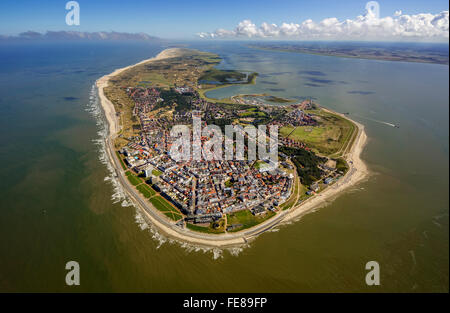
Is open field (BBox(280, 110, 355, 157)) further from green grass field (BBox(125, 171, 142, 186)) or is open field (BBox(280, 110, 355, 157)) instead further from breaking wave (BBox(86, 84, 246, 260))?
green grass field (BBox(125, 171, 142, 186))

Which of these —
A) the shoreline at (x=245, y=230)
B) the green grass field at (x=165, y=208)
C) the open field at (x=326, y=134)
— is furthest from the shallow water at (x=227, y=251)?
the open field at (x=326, y=134)

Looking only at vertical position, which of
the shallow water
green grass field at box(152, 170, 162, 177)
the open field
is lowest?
the shallow water

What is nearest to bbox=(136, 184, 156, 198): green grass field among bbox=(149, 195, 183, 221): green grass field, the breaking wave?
bbox=(149, 195, 183, 221): green grass field

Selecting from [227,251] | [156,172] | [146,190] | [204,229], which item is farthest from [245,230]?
[156,172]

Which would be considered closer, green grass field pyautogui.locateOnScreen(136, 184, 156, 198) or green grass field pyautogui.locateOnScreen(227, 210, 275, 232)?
green grass field pyautogui.locateOnScreen(227, 210, 275, 232)

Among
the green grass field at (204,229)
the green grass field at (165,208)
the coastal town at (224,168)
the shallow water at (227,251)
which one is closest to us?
the shallow water at (227,251)

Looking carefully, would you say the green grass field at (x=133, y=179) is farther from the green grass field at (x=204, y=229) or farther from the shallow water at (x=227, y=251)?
the green grass field at (x=204, y=229)

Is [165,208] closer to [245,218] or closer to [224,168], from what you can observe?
[245,218]

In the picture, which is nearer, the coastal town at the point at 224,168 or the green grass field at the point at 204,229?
the green grass field at the point at 204,229

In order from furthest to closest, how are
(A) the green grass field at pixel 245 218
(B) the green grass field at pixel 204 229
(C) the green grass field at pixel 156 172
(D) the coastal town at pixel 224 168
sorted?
1. (C) the green grass field at pixel 156 172
2. (D) the coastal town at pixel 224 168
3. (A) the green grass field at pixel 245 218
4. (B) the green grass field at pixel 204 229

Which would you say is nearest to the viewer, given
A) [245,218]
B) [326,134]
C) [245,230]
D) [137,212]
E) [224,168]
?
[245,230]
